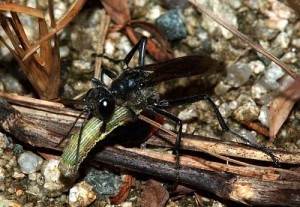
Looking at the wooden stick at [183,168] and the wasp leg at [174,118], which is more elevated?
the wasp leg at [174,118]

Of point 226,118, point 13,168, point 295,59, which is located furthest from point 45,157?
point 295,59

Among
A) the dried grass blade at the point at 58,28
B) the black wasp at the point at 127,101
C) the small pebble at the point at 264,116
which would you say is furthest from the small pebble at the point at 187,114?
the dried grass blade at the point at 58,28

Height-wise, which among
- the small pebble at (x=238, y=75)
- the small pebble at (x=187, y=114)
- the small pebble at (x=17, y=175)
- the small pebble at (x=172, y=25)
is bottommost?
the small pebble at (x=17, y=175)

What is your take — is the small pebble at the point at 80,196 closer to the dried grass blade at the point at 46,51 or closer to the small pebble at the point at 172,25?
the dried grass blade at the point at 46,51

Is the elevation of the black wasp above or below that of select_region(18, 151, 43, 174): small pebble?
above

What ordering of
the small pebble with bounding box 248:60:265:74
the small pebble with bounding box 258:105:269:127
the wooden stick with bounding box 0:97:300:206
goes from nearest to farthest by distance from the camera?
the wooden stick with bounding box 0:97:300:206
the small pebble with bounding box 258:105:269:127
the small pebble with bounding box 248:60:265:74

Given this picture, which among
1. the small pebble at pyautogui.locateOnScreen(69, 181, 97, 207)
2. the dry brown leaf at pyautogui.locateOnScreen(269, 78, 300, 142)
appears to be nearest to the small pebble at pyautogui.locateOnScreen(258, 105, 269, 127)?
the dry brown leaf at pyautogui.locateOnScreen(269, 78, 300, 142)

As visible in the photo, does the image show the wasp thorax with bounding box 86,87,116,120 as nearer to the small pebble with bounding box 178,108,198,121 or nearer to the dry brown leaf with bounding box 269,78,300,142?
the small pebble with bounding box 178,108,198,121
